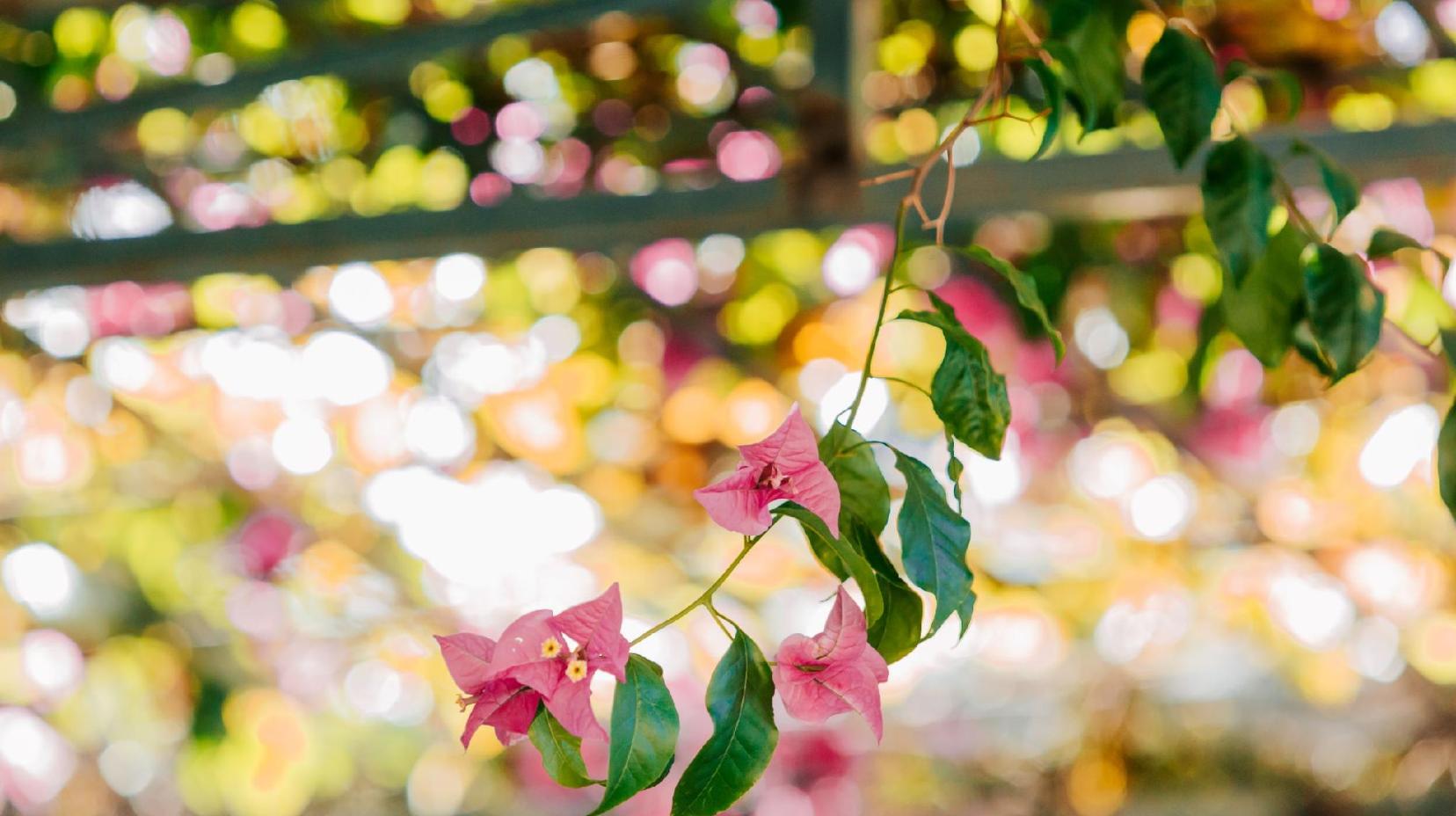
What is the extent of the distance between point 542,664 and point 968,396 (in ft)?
0.58

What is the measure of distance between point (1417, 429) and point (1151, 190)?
1.07m

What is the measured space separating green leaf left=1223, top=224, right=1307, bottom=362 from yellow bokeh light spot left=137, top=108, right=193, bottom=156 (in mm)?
1826

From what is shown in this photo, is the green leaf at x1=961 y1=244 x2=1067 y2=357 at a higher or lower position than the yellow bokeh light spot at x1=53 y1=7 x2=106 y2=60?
higher

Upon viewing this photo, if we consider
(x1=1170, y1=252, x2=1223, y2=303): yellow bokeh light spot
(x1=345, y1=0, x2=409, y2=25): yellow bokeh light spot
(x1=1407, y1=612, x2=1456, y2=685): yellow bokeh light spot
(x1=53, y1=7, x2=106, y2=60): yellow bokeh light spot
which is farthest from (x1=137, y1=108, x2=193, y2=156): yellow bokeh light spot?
(x1=1407, y1=612, x2=1456, y2=685): yellow bokeh light spot

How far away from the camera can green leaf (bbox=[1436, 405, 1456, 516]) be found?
1.57 feet

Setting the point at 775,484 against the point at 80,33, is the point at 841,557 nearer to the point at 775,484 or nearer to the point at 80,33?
the point at 775,484

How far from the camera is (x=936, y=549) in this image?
393mm

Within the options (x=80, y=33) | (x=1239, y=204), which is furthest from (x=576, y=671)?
(x=80, y=33)

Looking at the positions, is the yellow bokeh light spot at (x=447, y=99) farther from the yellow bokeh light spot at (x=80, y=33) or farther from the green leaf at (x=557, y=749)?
the green leaf at (x=557, y=749)

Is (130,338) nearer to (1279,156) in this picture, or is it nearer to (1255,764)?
(1279,156)

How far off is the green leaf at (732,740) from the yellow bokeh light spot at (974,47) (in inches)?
53.7

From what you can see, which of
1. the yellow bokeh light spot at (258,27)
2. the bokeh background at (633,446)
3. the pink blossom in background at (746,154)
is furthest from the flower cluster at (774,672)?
the yellow bokeh light spot at (258,27)

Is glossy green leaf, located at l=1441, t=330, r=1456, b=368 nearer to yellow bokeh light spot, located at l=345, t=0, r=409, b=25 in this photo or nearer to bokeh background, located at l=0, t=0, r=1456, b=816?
bokeh background, located at l=0, t=0, r=1456, b=816

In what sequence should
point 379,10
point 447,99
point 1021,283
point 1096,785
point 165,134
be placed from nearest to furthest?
point 1021,283 < point 379,10 < point 447,99 < point 165,134 < point 1096,785
